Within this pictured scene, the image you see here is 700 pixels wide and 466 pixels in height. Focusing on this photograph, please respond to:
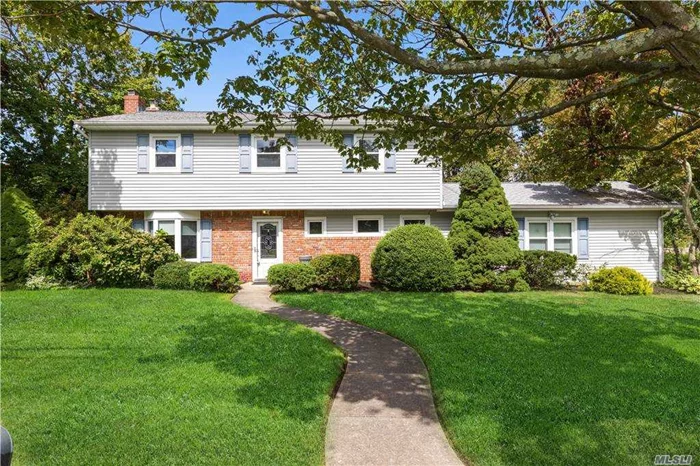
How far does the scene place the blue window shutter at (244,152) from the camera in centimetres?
1390

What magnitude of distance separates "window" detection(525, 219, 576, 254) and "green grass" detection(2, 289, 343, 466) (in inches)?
440

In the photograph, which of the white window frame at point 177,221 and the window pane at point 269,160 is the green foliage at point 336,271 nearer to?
the window pane at point 269,160

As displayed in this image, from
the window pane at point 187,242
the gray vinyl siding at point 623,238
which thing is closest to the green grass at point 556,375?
the gray vinyl siding at point 623,238

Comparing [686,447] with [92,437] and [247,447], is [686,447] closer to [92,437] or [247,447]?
[247,447]

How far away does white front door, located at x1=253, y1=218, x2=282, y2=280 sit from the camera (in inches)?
570

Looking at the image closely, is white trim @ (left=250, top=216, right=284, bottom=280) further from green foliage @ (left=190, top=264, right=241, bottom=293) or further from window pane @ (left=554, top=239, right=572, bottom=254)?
window pane @ (left=554, top=239, right=572, bottom=254)

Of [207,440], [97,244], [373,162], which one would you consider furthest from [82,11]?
[97,244]

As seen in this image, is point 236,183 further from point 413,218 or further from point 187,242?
point 413,218

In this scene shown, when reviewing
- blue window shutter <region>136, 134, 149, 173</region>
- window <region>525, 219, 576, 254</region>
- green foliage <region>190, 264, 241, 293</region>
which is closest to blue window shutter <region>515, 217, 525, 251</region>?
window <region>525, 219, 576, 254</region>

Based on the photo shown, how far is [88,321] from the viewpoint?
7.51 meters

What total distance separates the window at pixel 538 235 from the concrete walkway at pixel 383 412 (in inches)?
→ 407

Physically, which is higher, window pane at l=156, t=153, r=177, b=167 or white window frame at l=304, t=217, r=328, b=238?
window pane at l=156, t=153, r=177, b=167

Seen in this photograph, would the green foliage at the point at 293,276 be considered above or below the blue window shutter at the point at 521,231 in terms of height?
below

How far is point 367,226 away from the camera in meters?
15.0
